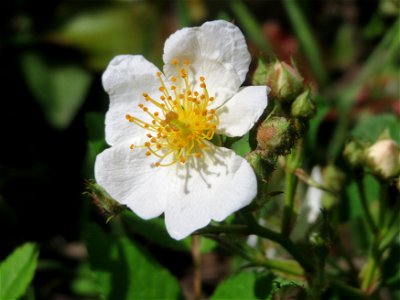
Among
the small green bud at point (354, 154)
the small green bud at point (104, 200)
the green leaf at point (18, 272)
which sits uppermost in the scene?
the small green bud at point (104, 200)

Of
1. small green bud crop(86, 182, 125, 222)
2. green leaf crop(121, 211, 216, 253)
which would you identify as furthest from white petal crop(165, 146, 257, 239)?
green leaf crop(121, 211, 216, 253)

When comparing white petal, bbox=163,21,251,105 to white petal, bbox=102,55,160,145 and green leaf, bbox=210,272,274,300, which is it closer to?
white petal, bbox=102,55,160,145

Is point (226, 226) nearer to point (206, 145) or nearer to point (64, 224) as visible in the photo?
point (206, 145)

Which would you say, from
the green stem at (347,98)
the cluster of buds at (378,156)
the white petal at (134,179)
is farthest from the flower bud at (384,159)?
the green stem at (347,98)

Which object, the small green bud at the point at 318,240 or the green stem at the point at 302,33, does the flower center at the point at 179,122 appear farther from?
the green stem at the point at 302,33

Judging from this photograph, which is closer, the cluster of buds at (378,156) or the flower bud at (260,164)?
the flower bud at (260,164)

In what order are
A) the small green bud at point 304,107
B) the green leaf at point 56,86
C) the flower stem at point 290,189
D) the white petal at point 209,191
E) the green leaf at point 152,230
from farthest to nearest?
the green leaf at point 56,86
the green leaf at point 152,230
the flower stem at point 290,189
the small green bud at point 304,107
the white petal at point 209,191

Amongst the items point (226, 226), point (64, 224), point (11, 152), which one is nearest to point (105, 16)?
point (11, 152)
